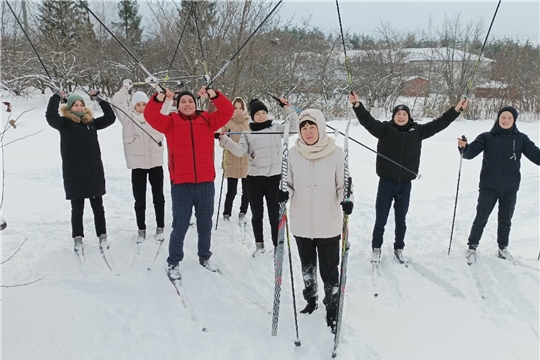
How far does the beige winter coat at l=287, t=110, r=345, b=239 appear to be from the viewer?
2.88 metres

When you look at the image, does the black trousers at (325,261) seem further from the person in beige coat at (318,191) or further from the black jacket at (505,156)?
the black jacket at (505,156)

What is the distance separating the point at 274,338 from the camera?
2.92 metres

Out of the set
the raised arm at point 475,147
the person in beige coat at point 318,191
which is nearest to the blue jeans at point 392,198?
the raised arm at point 475,147

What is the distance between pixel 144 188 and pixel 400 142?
273cm

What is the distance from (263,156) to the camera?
405 cm

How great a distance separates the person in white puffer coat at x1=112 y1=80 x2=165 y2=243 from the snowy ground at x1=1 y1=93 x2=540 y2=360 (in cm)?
48

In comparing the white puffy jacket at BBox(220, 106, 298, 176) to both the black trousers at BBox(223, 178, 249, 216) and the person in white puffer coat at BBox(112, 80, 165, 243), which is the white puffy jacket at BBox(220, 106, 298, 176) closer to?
the person in white puffer coat at BBox(112, 80, 165, 243)

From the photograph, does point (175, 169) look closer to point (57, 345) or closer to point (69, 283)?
point (69, 283)

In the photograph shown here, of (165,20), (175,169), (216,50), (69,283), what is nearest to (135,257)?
(69,283)

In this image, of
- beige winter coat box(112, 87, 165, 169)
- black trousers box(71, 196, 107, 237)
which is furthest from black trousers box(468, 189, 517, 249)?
black trousers box(71, 196, 107, 237)

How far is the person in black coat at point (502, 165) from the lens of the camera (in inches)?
160

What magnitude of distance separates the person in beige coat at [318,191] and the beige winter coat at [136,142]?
6.11 ft

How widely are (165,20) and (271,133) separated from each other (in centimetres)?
716

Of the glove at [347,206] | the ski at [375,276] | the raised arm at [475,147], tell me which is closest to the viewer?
the glove at [347,206]
